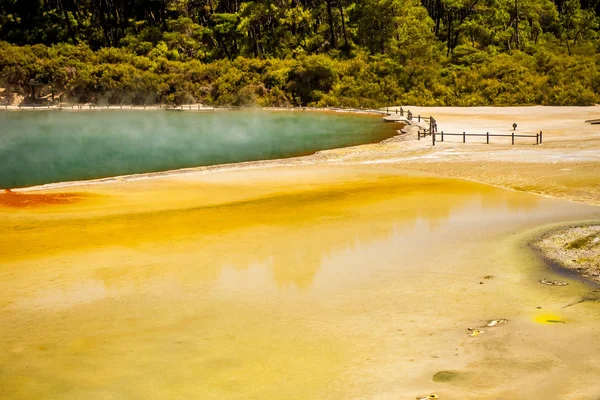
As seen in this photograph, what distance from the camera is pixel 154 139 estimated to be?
177ft

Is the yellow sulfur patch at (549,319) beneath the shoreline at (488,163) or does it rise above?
beneath

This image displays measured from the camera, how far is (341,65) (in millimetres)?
84812

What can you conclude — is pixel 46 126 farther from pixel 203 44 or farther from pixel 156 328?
pixel 156 328

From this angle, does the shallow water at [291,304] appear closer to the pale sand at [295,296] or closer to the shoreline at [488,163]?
the pale sand at [295,296]

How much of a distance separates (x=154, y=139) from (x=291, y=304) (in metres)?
40.5

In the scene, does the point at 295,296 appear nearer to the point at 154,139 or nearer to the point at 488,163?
the point at 488,163

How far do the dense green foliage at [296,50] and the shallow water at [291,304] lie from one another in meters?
54.6

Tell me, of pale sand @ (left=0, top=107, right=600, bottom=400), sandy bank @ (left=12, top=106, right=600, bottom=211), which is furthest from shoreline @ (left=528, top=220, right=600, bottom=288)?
sandy bank @ (left=12, top=106, right=600, bottom=211)

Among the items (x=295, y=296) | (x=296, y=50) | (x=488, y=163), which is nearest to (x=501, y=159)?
(x=488, y=163)

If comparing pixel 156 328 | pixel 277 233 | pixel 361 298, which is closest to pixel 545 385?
pixel 361 298

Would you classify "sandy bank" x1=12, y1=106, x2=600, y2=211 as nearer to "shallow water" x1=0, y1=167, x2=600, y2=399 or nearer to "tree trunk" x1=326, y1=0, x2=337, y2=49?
"shallow water" x1=0, y1=167, x2=600, y2=399

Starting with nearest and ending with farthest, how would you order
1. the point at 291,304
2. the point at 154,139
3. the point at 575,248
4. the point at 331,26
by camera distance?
the point at 291,304, the point at 575,248, the point at 154,139, the point at 331,26

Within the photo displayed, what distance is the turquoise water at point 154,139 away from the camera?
4075 cm

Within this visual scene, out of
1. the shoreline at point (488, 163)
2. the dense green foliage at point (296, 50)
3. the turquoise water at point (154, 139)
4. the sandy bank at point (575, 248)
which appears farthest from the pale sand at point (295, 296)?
the dense green foliage at point (296, 50)
